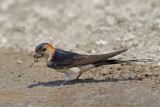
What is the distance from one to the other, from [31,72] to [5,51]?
239 cm

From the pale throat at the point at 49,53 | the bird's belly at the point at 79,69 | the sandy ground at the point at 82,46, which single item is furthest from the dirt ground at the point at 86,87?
the pale throat at the point at 49,53

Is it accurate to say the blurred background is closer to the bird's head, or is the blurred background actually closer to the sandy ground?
the sandy ground

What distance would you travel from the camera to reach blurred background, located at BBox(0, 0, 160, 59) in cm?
767

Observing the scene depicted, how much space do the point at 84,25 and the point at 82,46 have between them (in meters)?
1.59

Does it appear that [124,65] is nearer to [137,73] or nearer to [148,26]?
[137,73]

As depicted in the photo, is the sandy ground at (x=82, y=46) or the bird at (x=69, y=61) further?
the bird at (x=69, y=61)

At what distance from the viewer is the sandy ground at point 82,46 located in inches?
198

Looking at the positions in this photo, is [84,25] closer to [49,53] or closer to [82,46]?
[82,46]

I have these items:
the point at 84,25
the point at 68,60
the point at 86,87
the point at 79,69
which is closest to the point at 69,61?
the point at 68,60

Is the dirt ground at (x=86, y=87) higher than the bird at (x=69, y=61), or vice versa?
the bird at (x=69, y=61)

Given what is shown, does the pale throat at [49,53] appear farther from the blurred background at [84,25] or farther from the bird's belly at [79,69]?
the blurred background at [84,25]

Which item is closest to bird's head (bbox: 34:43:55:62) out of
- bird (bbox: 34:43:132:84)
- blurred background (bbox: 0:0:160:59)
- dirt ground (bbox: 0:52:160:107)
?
bird (bbox: 34:43:132:84)

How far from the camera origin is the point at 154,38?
24.1ft

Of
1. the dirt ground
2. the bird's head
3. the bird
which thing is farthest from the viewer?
the bird's head
